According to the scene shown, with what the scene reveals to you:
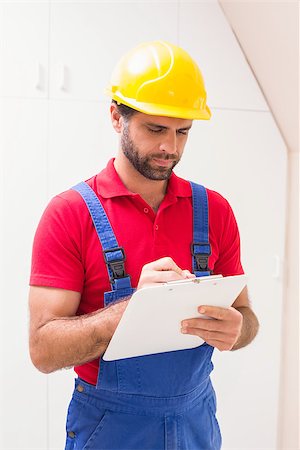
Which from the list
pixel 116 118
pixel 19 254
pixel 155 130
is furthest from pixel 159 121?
pixel 19 254

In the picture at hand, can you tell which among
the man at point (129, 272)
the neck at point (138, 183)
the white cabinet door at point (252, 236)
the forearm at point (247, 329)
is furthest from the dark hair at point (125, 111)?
the white cabinet door at point (252, 236)

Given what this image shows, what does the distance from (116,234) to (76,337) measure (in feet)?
0.87

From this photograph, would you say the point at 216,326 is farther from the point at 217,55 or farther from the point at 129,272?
the point at 217,55

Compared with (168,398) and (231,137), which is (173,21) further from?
(168,398)

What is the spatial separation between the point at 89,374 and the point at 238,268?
50 centimetres

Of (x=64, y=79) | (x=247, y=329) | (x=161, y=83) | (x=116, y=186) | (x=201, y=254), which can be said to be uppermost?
(x=64, y=79)

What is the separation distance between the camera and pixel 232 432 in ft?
8.46

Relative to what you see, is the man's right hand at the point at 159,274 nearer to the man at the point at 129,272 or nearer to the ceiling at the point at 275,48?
the man at the point at 129,272

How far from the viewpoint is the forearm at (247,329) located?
150cm

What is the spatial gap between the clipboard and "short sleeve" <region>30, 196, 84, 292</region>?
0.19m

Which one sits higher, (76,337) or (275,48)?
(275,48)

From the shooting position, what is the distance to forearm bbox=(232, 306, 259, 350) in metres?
1.50

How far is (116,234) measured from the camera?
138 cm

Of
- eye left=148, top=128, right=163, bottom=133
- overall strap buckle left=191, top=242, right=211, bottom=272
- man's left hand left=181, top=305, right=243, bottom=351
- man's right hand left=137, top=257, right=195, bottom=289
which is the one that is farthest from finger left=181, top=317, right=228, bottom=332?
eye left=148, top=128, right=163, bottom=133
